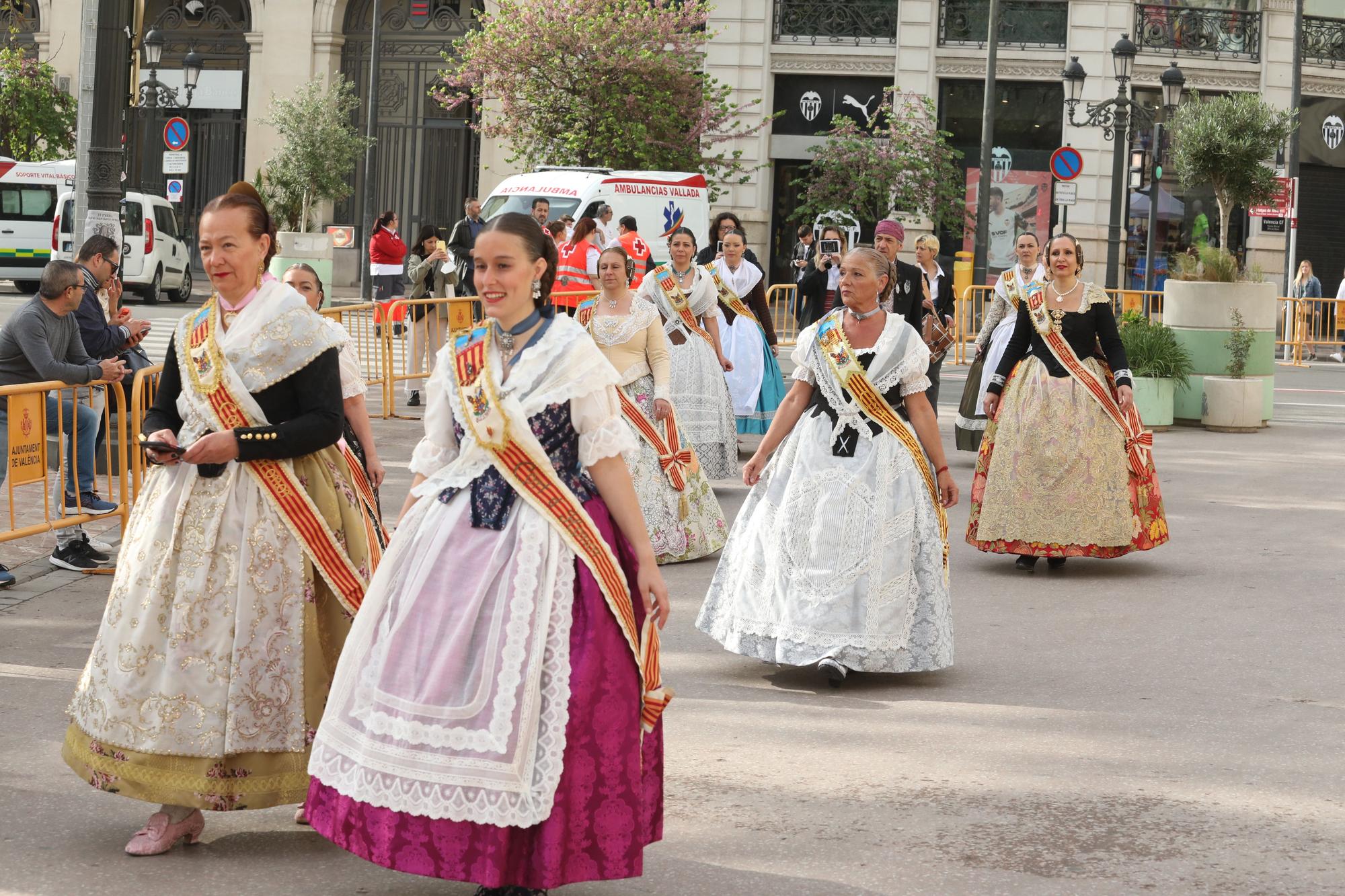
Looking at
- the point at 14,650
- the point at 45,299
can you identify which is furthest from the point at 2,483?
the point at 14,650

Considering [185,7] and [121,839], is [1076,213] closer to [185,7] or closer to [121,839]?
[185,7]

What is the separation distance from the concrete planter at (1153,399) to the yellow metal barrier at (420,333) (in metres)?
6.29

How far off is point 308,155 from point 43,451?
89.4 feet

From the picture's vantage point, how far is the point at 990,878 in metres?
4.96

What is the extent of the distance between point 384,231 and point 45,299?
52.4ft

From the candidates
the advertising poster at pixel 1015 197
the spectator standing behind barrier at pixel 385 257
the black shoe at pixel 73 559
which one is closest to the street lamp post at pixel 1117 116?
the advertising poster at pixel 1015 197

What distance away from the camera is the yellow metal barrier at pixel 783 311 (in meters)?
26.1

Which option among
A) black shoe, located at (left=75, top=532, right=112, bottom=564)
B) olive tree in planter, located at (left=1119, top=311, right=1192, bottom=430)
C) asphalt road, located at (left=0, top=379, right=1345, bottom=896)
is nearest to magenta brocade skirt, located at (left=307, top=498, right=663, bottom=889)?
asphalt road, located at (left=0, top=379, right=1345, bottom=896)

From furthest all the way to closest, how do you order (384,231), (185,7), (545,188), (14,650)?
(185,7) → (545,188) → (384,231) → (14,650)

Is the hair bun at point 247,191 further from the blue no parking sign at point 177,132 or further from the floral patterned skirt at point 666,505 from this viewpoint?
the blue no parking sign at point 177,132

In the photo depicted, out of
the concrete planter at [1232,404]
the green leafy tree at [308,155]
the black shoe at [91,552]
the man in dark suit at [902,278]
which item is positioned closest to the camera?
the black shoe at [91,552]

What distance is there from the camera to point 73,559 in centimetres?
926

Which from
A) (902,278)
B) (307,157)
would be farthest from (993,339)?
(307,157)

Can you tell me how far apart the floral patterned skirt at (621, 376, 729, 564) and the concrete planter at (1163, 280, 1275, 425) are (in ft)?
30.1
